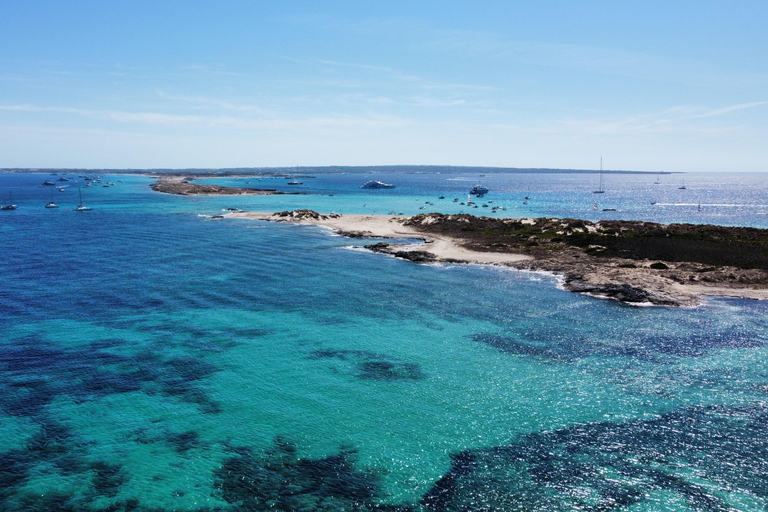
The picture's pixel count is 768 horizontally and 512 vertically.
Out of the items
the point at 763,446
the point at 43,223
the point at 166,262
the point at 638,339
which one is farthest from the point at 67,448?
the point at 43,223

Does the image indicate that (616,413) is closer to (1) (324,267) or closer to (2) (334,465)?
(2) (334,465)

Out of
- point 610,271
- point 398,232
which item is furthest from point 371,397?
point 398,232

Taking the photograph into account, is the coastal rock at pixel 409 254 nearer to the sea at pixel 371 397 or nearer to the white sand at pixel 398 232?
the white sand at pixel 398 232

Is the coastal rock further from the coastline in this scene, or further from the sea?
the sea

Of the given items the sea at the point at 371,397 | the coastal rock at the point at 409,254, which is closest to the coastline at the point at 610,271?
the coastal rock at the point at 409,254

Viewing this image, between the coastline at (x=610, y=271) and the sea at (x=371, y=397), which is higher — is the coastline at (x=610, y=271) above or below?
above
